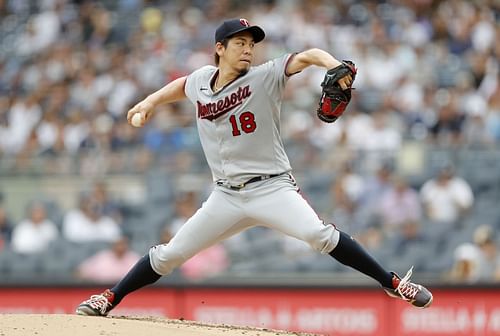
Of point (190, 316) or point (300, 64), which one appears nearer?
point (300, 64)

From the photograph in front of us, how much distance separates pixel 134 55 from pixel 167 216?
3.82 meters

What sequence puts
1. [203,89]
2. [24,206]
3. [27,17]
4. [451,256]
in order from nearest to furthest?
[203,89] → [451,256] → [24,206] → [27,17]

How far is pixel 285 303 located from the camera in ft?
31.9

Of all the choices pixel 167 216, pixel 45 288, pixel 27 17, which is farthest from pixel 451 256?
pixel 27 17

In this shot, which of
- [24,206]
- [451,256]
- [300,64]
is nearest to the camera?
[300,64]

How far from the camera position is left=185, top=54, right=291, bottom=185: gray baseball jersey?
20.3ft

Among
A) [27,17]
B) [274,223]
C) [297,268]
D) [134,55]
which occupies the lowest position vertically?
[274,223]

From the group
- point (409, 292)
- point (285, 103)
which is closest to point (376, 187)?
point (285, 103)

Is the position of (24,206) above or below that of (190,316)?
above

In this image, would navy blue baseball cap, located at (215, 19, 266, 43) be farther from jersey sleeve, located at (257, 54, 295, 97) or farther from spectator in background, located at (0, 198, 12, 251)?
spectator in background, located at (0, 198, 12, 251)

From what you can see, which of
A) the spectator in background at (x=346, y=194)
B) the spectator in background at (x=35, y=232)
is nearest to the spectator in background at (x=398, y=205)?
the spectator in background at (x=346, y=194)

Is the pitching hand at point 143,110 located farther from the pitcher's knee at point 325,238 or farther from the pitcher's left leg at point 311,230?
the pitcher's knee at point 325,238

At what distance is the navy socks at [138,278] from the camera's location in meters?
6.61

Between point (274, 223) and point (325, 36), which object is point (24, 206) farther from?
point (274, 223)
